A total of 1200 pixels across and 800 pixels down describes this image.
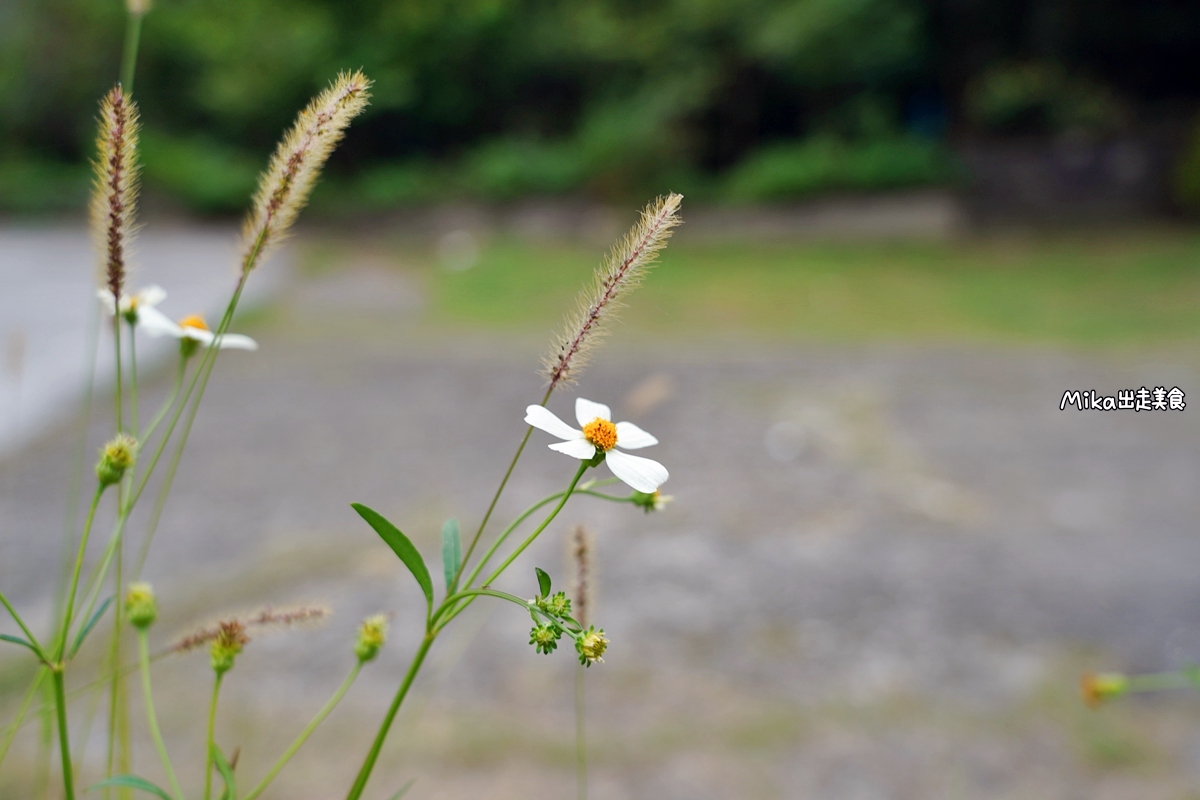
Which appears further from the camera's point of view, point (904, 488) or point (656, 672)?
point (904, 488)

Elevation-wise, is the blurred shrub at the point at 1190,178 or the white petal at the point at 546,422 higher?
the blurred shrub at the point at 1190,178

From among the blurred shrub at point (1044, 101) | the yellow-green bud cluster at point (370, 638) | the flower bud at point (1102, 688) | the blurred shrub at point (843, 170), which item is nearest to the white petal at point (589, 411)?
the yellow-green bud cluster at point (370, 638)

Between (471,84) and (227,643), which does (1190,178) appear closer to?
(471,84)

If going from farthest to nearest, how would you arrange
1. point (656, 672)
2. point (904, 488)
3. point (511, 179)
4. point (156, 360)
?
point (511, 179), point (156, 360), point (904, 488), point (656, 672)

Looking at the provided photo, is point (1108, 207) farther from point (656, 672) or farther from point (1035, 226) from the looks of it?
point (656, 672)

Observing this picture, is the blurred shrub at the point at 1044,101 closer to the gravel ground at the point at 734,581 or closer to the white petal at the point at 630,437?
the gravel ground at the point at 734,581

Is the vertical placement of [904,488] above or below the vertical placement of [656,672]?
above

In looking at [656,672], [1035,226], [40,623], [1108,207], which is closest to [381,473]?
[40,623]

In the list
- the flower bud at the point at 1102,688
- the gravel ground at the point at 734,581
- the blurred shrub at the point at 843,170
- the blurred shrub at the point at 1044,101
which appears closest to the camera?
the flower bud at the point at 1102,688
